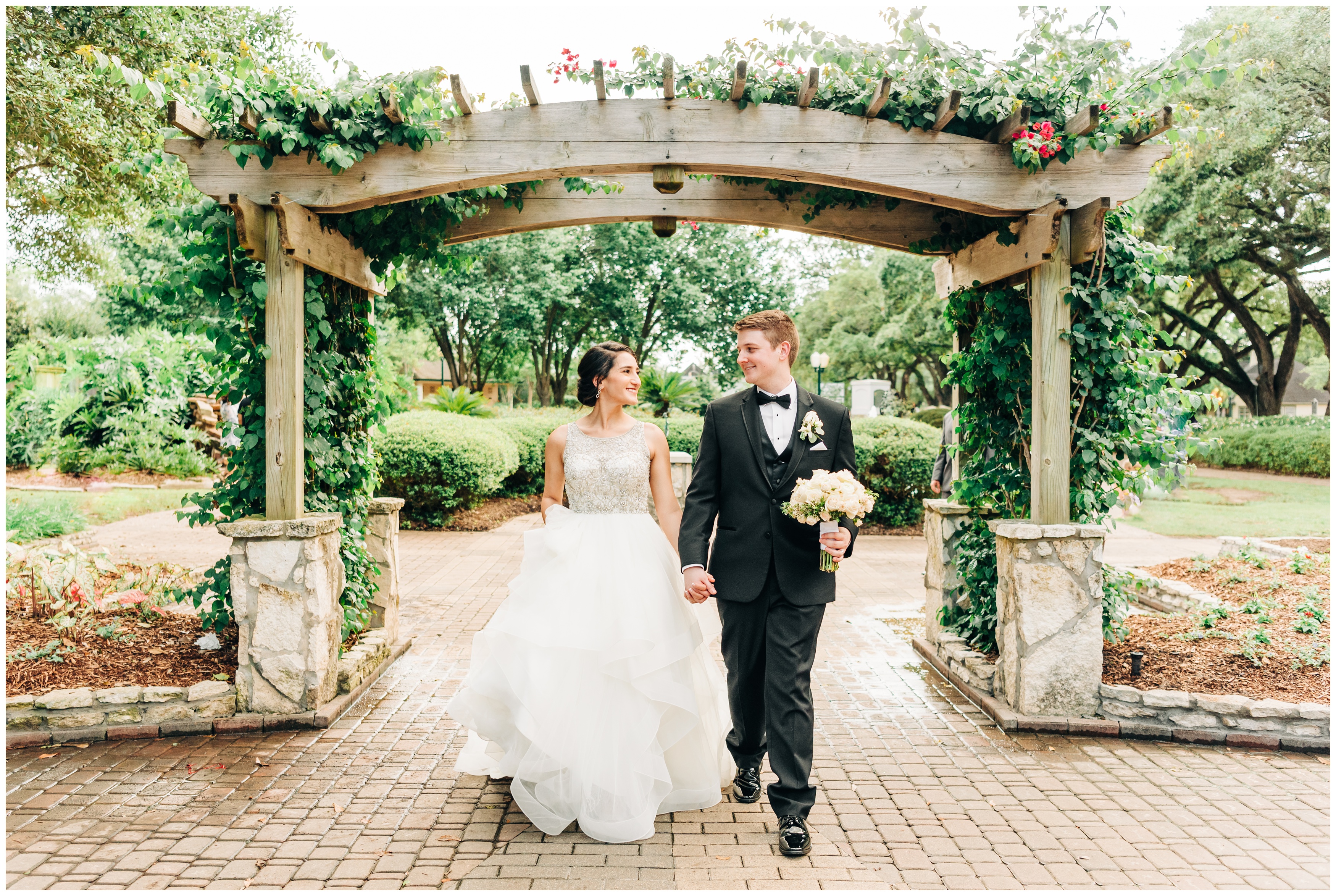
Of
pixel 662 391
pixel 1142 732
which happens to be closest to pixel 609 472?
pixel 1142 732

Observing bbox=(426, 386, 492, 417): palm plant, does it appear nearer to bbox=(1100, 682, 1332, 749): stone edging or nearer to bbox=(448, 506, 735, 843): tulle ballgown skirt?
bbox=(448, 506, 735, 843): tulle ballgown skirt

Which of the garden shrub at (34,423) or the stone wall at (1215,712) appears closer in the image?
the stone wall at (1215,712)

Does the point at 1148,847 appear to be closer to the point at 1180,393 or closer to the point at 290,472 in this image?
the point at 1180,393

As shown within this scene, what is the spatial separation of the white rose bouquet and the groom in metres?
0.16

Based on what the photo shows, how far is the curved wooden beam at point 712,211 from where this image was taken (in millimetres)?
5773

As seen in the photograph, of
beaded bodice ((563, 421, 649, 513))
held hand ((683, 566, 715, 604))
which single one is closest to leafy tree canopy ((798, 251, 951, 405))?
beaded bodice ((563, 421, 649, 513))

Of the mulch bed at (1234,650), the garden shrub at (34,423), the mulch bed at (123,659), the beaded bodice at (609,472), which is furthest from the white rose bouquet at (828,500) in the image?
the garden shrub at (34,423)

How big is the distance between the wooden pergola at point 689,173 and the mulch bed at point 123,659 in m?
1.13

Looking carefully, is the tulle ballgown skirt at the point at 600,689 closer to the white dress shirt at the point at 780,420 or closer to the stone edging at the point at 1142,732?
the white dress shirt at the point at 780,420

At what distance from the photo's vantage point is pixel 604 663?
3.46 m

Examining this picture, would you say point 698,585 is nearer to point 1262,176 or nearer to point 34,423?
point 34,423

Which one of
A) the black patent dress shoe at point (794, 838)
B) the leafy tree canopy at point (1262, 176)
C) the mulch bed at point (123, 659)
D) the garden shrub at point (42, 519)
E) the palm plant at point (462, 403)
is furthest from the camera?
the palm plant at point (462, 403)

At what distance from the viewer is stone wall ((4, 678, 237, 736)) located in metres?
4.31

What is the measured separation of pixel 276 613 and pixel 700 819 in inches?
101
